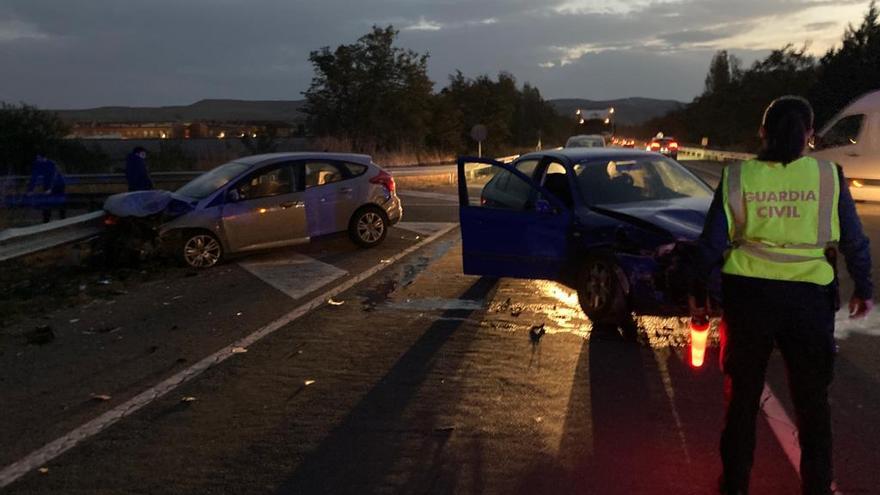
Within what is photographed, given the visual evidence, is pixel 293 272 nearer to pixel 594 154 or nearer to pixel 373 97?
pixel 594 154

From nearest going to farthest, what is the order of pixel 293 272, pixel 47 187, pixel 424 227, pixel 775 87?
pixel 293 272 → pixel 424 227 → pixel 47 187 → pixel 775 87

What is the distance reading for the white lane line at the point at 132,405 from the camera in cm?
438

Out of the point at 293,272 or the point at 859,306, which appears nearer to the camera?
the point at 859,306

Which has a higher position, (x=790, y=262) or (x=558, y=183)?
(x=558, y=183)

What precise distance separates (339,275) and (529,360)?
4.39 metres

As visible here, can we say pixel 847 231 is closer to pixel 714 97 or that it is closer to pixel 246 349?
pixel 246 349

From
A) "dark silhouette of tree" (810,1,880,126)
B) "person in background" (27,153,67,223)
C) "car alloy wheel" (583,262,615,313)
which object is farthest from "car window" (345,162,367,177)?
"dark silhouette of tree" (810,1,880,126)

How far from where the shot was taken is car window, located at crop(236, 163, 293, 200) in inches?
440

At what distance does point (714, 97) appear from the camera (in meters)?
81.4

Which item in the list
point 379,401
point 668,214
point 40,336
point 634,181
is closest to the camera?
point 379,401

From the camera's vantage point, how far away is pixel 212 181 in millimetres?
11617

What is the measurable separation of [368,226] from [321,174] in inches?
43.2

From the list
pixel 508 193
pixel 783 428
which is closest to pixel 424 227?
pixel 508 193

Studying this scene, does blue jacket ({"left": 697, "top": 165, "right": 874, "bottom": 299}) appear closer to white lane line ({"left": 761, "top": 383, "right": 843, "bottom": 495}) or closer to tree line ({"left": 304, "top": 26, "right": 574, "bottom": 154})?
white lane line ({"left": 761, "top": 383, "right": 843, "bottom": 495})
